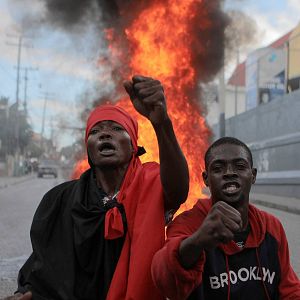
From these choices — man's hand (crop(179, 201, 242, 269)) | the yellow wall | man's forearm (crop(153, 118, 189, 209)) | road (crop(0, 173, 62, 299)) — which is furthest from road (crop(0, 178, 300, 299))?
the yellow wall

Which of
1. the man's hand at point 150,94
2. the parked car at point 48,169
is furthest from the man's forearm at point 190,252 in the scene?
the parked car at point 48,169

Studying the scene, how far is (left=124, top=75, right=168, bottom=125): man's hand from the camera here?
1.95 meters

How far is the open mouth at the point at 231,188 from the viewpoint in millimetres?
1994

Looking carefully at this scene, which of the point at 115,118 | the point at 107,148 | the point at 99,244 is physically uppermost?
the point at 115,118

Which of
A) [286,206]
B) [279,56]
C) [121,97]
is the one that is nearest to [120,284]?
[121,97]

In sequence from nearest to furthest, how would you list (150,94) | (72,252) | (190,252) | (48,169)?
(190,252)
(150,94)
(72,252)
(48,169)

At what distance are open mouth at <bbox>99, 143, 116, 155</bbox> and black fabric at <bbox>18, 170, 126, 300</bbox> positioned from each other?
0.63ft

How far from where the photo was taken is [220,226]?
62.2 inches

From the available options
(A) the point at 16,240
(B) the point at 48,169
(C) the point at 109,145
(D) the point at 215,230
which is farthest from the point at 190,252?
(B) the point at 48,169

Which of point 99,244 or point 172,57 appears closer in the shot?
point 99,244

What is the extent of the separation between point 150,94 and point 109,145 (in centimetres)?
37

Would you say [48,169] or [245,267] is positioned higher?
[245,267]

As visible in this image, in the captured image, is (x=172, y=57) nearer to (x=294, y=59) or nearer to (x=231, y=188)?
(x=231, y=188)

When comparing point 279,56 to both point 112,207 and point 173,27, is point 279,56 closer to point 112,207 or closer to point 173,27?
point 173,27
